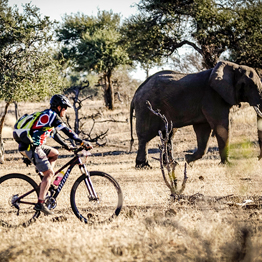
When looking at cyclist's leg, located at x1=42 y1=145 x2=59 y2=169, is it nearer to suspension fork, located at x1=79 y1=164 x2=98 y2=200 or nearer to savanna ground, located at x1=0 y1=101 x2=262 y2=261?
suspension fork, located at x1=79 y1=164 x2=98 y2=200

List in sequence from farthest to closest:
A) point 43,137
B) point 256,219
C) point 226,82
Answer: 1. point 226,82
2. point 43,137
3. point 256,219

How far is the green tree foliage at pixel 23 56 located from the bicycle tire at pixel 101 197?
42.6ft

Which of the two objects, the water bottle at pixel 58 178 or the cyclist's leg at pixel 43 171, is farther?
the water bottle at pixel 58 178

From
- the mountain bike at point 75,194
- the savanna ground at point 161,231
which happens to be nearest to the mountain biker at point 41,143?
the mountain bike at point 75,194

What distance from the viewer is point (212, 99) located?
13633 mm

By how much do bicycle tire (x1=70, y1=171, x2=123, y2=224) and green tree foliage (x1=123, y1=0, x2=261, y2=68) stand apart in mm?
19046

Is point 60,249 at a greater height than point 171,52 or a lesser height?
lesser

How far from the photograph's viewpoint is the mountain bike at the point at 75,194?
702 cm

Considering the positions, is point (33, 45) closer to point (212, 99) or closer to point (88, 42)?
point (212, 99)

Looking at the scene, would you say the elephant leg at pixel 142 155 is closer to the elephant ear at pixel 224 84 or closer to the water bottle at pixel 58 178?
the elephant ear at pixel 224 84

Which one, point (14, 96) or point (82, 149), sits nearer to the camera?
point (82, 149)

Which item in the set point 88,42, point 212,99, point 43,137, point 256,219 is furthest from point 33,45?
point 88,42

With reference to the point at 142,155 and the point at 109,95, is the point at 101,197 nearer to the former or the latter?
the point at 142,155

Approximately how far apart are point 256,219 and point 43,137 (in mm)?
3454
